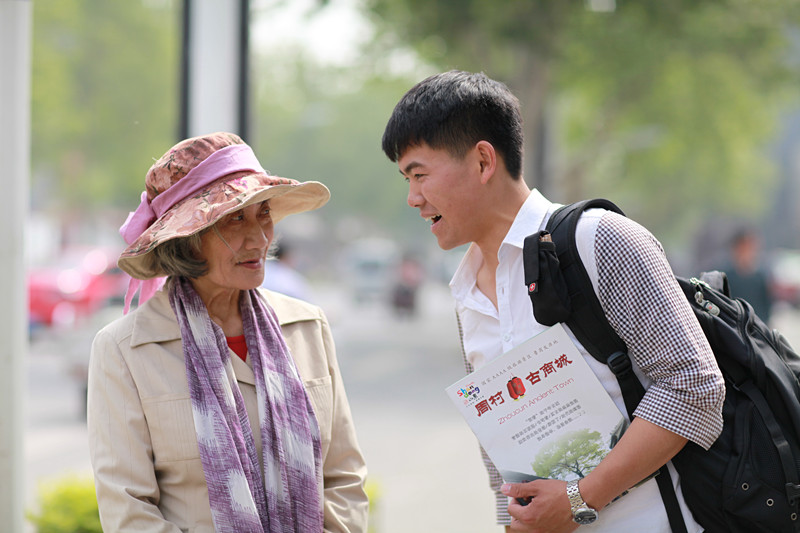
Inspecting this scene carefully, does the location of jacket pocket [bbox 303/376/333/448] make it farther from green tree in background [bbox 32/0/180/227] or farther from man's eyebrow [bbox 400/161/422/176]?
green tree in background [bbox 32/0/180/227]

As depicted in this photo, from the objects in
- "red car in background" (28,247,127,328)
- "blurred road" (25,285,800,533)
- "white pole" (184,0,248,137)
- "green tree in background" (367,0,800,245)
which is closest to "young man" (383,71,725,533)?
"white pole" (184,0,248,137)

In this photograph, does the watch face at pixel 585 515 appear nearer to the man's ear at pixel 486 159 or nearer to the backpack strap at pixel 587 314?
the backpack strap at pixel 587 314

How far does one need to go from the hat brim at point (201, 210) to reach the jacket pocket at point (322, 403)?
500 mm

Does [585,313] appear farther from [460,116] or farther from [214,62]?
[214,62]

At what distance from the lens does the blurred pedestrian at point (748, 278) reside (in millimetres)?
7254

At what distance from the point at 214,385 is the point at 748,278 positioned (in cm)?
641

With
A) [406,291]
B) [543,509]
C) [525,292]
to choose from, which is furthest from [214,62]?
[406,291]

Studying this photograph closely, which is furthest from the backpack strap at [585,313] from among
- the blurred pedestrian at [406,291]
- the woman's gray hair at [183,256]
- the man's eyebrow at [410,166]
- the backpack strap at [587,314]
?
the blurred pedestrian at [406,291]

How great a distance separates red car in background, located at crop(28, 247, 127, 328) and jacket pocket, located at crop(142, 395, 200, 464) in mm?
13120

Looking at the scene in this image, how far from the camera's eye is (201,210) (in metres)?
1.99

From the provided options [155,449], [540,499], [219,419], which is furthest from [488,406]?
[155,449]

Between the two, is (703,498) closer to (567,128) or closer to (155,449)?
(155,449)

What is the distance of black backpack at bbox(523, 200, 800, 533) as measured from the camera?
169 centimetres

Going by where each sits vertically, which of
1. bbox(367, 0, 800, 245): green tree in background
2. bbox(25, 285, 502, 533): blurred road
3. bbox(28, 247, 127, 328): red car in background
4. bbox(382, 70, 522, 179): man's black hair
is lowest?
bbox(25, 285, 502, 533): blurred road
